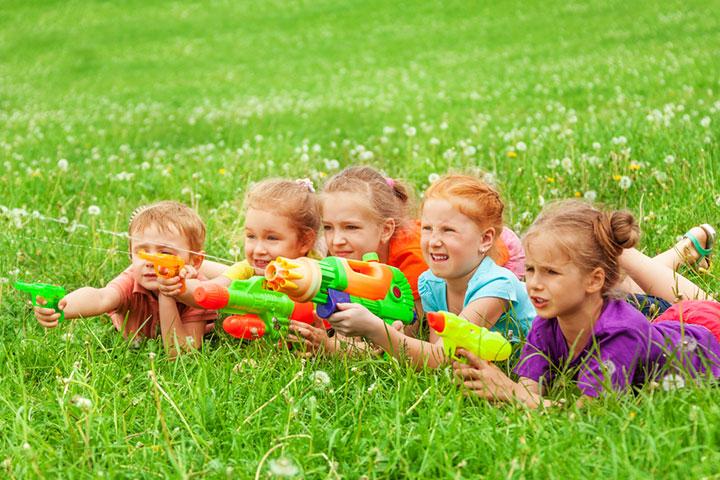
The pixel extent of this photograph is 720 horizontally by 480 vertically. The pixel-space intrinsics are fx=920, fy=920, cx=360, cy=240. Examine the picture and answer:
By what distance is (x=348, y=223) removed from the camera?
528cm

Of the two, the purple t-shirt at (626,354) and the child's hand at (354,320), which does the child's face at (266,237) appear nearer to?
the child's hand at (354,320)

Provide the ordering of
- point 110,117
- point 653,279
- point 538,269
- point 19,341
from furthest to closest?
point 110,117 → point 653,279 → point 19,341 → point 538,269

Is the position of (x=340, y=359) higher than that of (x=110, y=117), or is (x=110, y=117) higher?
(x=340, y=359)

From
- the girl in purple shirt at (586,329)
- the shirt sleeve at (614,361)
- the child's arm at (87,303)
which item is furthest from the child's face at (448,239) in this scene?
the child's arm at (87,303)

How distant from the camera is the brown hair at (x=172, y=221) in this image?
203 inches

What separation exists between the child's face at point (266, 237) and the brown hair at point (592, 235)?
1.70 metres

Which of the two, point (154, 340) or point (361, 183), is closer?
point (154, 340)

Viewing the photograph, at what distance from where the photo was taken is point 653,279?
523 centimetres

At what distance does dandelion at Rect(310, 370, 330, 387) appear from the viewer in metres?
4.05

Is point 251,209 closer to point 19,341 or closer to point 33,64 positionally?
point 19,341

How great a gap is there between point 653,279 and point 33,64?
78.7 ft

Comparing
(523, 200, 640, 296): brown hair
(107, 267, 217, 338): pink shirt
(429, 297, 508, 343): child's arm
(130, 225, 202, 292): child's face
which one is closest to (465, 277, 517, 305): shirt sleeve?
(429, 297, 508, 343): child's arm

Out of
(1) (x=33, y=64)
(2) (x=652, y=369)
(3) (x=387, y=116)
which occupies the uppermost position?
(2) (x=652, y=369)

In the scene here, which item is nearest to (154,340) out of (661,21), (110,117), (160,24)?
(110,117)
